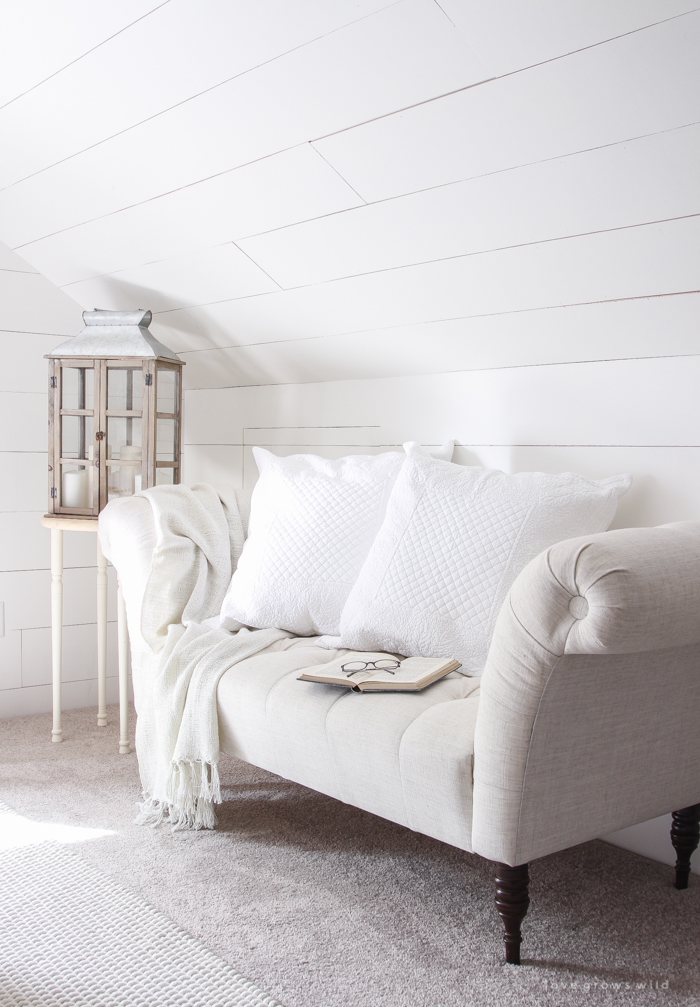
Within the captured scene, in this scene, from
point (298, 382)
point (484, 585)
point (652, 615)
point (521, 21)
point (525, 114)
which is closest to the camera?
point (652, 615)

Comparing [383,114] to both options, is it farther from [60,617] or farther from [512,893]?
[60,617]

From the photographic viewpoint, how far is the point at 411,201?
1.85 meters

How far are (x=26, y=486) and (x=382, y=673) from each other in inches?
71.0

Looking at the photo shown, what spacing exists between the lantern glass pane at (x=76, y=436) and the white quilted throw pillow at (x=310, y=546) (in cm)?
71

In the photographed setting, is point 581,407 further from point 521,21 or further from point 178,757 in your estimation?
point 178,757

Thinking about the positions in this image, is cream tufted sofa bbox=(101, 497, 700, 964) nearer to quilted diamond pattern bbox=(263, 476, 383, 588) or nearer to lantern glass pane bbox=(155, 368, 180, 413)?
quilted diamond pattern bbox=(263, 476, 383, 588)

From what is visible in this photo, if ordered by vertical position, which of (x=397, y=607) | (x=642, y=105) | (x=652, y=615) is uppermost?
(x=642, y=105)

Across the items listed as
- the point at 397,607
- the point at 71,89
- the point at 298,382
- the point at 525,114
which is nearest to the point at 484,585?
the point at 397,607

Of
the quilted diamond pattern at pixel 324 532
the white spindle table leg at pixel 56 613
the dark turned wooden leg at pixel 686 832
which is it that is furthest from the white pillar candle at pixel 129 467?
the dark turned wooden leg at pixel 686 832

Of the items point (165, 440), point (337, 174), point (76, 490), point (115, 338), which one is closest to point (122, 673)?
point (76, 490)

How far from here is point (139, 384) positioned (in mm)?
2607

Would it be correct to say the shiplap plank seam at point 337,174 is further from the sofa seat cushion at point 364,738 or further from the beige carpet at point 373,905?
the beige carpet at point 373,905

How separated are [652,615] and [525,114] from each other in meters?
0.89

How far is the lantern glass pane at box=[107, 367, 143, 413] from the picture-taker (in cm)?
261
